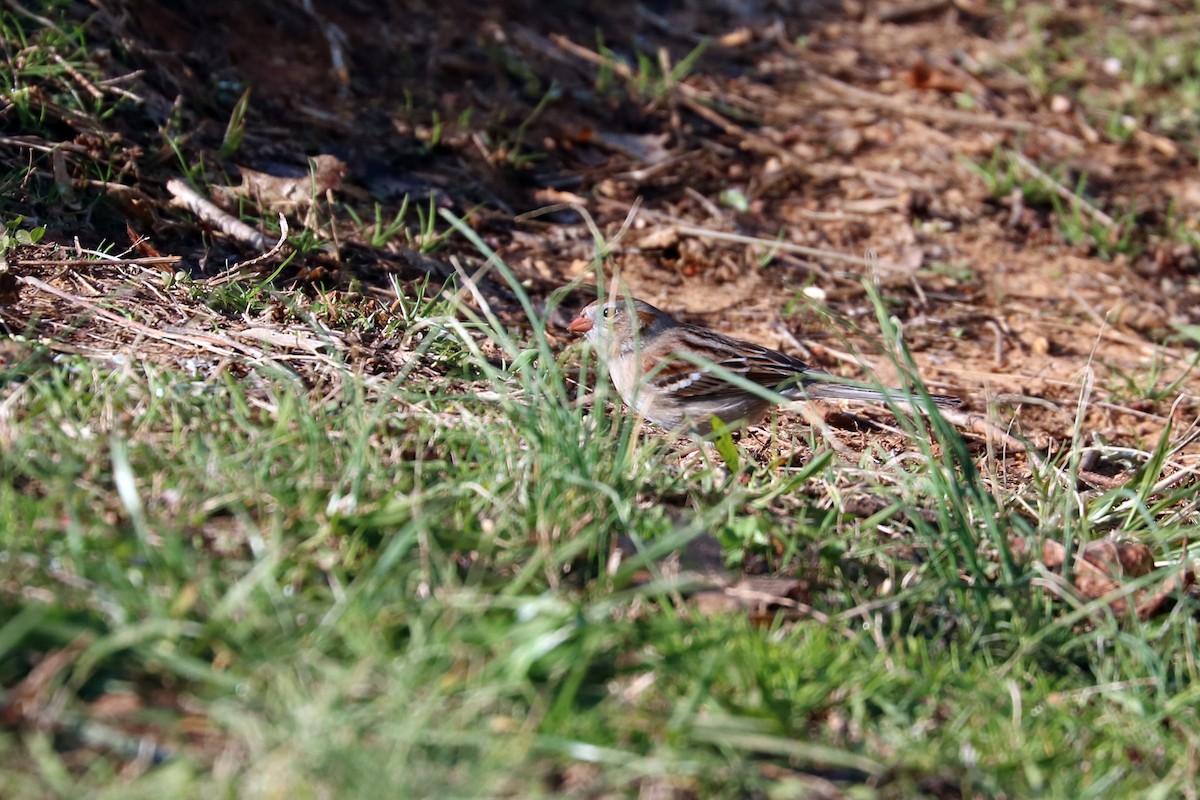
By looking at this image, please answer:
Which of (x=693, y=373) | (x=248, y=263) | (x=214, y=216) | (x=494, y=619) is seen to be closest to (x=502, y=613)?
(x=494, y=619)

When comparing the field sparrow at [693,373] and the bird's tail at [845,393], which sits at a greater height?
the bird's tail at [845,393]

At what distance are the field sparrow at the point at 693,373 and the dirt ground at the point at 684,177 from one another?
1.14 feet

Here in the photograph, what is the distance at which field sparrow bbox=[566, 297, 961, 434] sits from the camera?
15.3ft

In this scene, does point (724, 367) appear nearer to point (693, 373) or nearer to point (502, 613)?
point (693, 373)

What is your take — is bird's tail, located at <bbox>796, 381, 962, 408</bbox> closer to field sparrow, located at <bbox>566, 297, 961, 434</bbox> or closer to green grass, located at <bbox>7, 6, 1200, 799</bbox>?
field sparrow, located at <bbox>566, 297, 961, 434</bbox>

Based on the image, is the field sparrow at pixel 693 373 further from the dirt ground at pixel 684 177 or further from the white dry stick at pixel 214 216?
→ the white dry stick at pixel 214 216

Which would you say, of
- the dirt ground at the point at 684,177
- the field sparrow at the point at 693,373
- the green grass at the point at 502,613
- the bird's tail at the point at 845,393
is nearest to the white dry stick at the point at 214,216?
the dirt ground at the point at 684,177

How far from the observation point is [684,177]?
6594mm

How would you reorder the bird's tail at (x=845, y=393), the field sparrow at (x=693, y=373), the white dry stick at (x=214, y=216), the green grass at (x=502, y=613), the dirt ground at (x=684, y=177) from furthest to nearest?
1. the dirt ground at (x=684, y=177)
2. the white dry stick at (x=214, y=216)
3. the field sparrow at (x=693, y=373)
4. the bird's tail at (x=845, y=393)
5. the green grass at (x=502, y=613)

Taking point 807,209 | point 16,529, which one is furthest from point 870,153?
point 16,529

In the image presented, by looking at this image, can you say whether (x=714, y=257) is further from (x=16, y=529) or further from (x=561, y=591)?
(x=16, y=529)

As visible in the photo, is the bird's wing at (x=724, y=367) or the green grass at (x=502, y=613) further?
the bird's wing at (x=724, y=367)

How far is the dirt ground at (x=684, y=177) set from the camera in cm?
496

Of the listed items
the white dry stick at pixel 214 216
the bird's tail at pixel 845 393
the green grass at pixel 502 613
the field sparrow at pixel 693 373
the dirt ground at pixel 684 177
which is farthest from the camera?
the dirt ground at pixel 684 177
